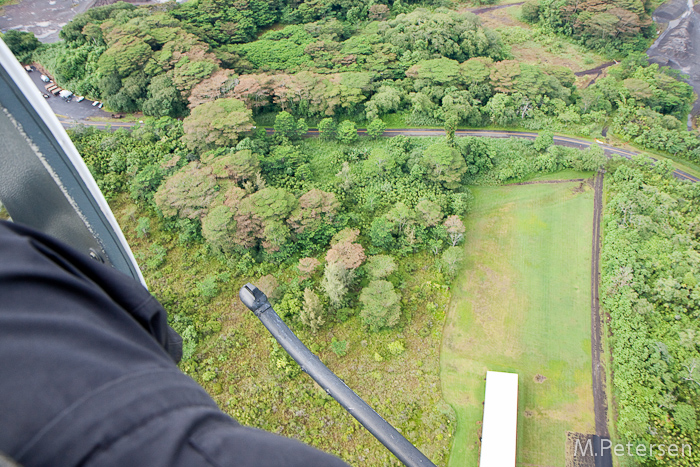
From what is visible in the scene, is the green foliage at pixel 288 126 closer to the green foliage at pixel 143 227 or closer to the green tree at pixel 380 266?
the green foliage at pixel 143 227

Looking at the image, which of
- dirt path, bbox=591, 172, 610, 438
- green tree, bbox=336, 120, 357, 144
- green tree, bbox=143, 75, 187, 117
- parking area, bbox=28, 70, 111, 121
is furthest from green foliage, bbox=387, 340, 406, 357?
parking area, bbox=28, 70, 111, 121

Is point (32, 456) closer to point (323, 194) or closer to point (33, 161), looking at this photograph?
point (33, 161)

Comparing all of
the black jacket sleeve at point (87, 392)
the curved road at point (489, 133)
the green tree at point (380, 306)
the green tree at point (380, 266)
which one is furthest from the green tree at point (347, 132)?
the black jacket sleeve at point (87, 392)

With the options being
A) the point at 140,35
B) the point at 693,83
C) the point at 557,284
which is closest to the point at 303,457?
the point at 557,284

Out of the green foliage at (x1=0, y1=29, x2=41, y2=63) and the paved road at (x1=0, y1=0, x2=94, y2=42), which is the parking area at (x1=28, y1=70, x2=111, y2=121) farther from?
the paved road at (x1=0, y1=0, x2=94, y2=42)

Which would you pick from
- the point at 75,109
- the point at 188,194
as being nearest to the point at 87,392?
the point at 188,194

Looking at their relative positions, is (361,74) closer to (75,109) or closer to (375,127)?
(375,127)
